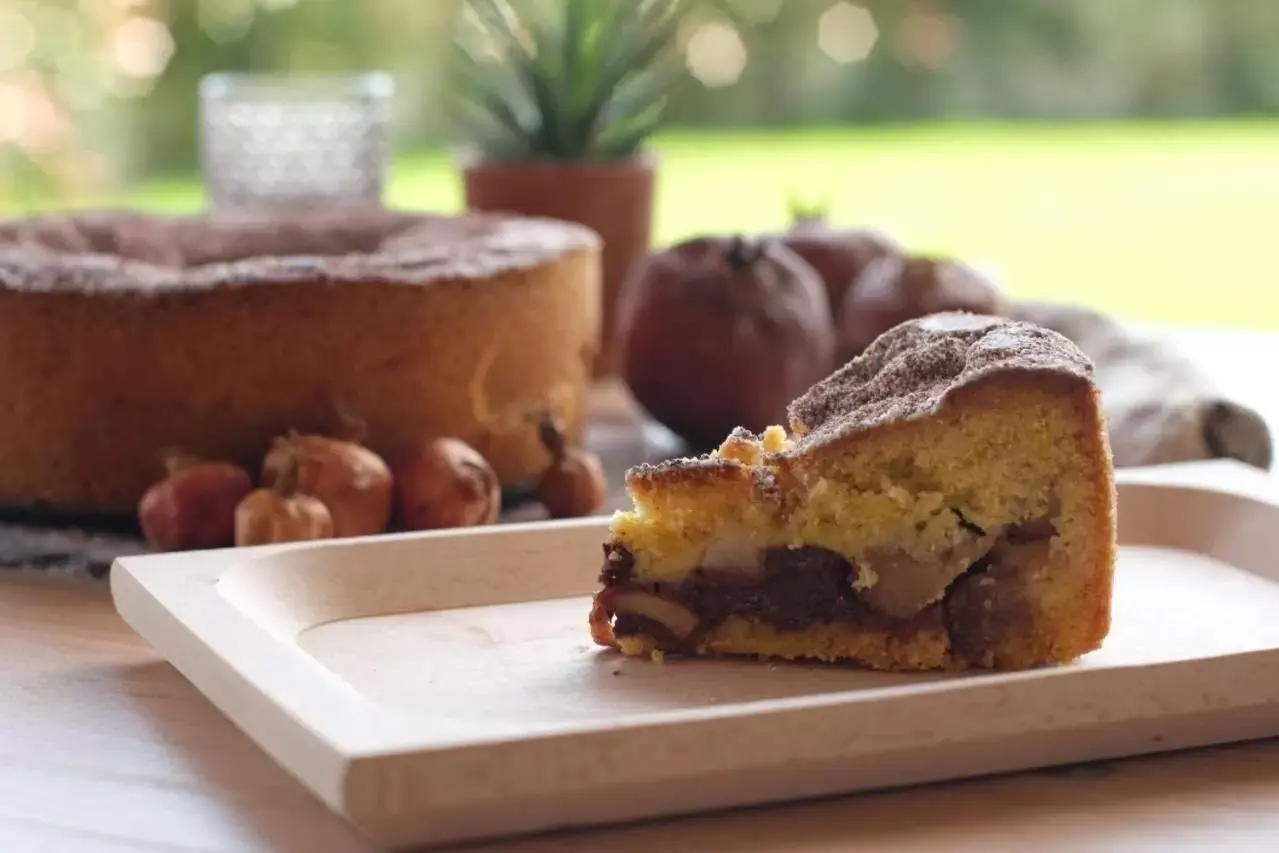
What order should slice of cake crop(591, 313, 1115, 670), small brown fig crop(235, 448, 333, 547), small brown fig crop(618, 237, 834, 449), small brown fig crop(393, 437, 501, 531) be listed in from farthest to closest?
1. small brown fig crop(618, 237, 834, 449)
2. small brown fig crop(393, 437, 501, 531)
3. small brown fig crop(235, 448, 333, 547)
4. slice of cake crop(591, 313, 1115, 670)

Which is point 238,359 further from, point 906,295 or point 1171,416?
point 1171,416

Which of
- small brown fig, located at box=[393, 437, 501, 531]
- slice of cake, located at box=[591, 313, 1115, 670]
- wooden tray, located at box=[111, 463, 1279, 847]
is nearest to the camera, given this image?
wooden tray, located at box=[111, 463, 1279, 847]

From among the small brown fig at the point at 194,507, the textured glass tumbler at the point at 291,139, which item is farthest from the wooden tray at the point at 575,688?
the textured glass tumbler at the point at 291,139

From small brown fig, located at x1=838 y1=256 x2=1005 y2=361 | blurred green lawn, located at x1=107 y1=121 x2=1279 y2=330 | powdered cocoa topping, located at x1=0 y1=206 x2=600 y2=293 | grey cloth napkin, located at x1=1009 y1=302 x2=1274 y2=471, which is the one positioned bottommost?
blurred green lawn, located at x1=107 y1=121 x2=1279 y2=330

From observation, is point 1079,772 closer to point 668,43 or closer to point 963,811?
point 963,811

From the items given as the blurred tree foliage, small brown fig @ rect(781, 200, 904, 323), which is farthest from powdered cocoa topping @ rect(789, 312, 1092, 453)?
the blurred tree foliage

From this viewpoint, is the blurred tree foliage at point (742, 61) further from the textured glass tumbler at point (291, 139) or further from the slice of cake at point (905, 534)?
the slice of cake at point (905, 534)

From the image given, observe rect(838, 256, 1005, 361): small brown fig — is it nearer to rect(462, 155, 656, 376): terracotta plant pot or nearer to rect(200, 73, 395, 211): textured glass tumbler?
rect(462, 155, 656, 376): terracotta plant pot

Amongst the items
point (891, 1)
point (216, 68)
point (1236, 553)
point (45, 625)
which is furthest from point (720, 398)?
point (216, 68)
